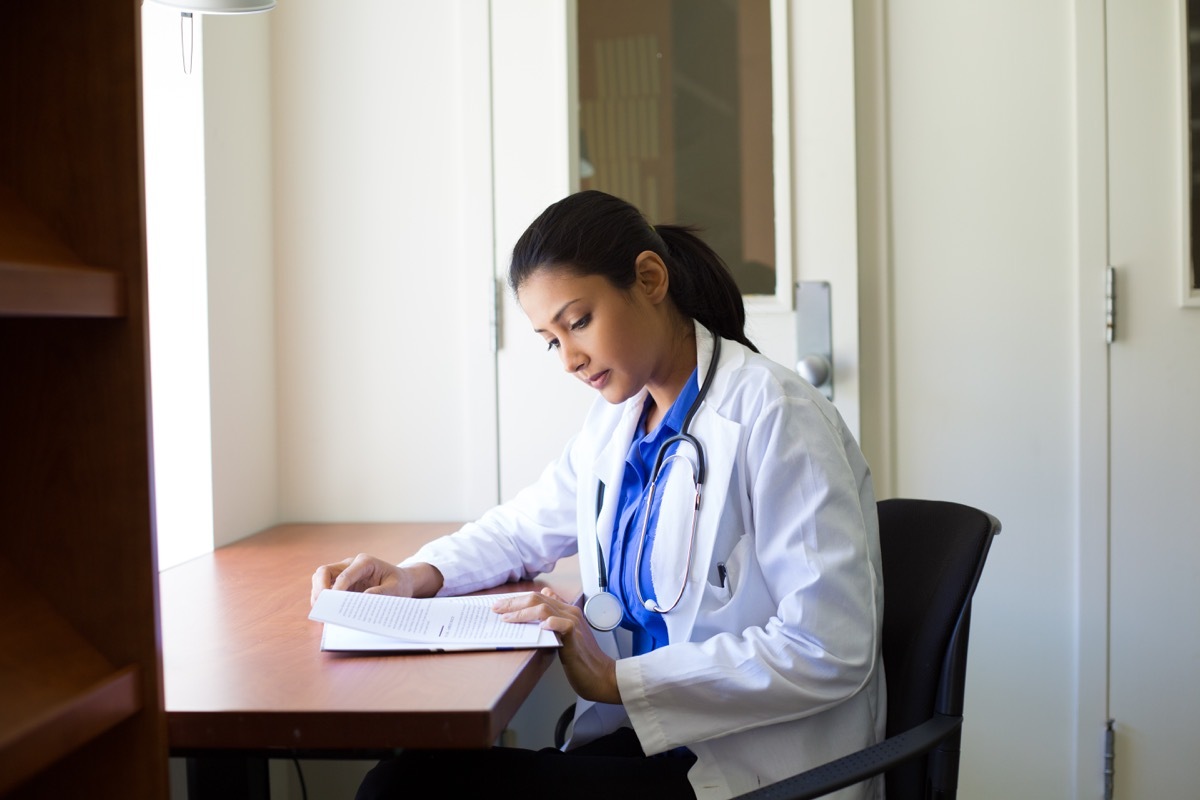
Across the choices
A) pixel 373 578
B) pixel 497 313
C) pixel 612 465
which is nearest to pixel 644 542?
pixel 612 465

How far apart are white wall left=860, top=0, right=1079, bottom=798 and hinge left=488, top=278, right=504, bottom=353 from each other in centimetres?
70

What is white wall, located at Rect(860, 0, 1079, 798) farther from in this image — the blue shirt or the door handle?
the blue shirt

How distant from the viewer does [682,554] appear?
1271 mm

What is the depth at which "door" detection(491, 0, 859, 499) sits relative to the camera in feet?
6.57

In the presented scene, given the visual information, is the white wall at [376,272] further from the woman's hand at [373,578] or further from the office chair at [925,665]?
the office chair at [925,665]

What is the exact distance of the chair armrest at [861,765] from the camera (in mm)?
1018

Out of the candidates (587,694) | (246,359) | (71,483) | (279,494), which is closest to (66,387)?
(71,483)

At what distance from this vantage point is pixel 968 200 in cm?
199

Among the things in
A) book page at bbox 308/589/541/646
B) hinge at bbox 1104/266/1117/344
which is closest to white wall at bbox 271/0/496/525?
book page at bbox 308/589/541/646

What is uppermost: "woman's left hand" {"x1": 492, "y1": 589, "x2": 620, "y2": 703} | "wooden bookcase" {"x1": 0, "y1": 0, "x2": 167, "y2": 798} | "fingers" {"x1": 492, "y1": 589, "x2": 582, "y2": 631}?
"wooden bookcase" {"x1": 0, "y1": 0, "x2": 167, "y2": 798}

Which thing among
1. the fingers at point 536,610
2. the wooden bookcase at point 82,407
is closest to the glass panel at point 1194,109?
the fingers at point 536,610

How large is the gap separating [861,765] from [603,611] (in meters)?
0.35

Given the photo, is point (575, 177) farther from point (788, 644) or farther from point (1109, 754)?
point (1109, 754)

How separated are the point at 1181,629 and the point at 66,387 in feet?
6.19
